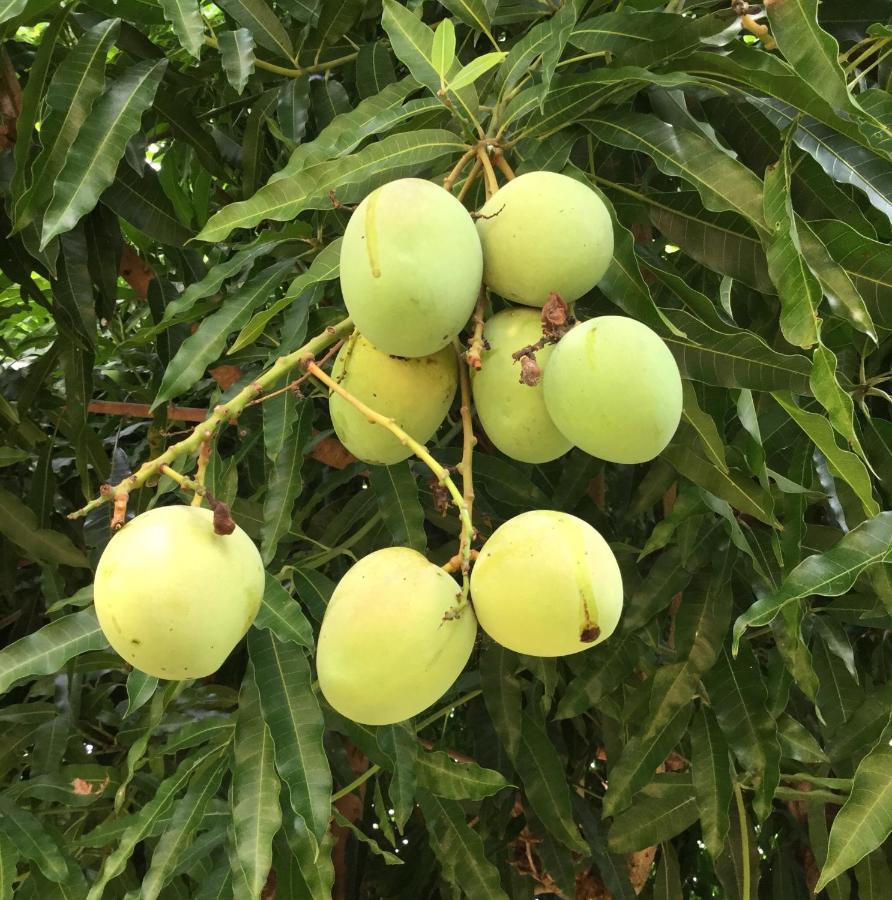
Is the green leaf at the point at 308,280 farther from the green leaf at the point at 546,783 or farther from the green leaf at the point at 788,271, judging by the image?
the green leaf at the point at 546,783

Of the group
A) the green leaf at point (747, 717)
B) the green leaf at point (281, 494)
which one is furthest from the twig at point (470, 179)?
the green leaf at point (747, 717)

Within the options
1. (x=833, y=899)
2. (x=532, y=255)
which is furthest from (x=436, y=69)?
(x=833, y=899)

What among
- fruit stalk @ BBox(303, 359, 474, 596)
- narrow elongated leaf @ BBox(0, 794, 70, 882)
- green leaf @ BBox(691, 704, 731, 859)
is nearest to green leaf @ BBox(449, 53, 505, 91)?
fruit stalk @ BBox(303, 359, 474, 596)

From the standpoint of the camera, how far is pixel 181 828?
134 centimetres

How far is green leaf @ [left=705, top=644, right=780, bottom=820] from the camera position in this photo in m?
1.34

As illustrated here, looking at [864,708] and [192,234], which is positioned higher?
[192,234]

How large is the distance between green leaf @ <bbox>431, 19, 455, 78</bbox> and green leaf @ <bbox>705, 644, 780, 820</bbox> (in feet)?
3.14

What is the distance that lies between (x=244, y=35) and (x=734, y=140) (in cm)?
74

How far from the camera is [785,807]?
2.29 meters

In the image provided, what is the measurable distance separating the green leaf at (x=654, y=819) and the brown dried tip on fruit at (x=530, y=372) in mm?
1135

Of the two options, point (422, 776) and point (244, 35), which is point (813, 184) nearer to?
point (244, 35)

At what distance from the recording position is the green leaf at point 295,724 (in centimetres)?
Result: 108

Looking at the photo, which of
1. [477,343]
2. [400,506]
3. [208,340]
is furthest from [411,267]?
[400,506]

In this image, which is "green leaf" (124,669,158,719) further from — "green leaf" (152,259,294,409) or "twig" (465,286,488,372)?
"twig" (465,286,488,372)
